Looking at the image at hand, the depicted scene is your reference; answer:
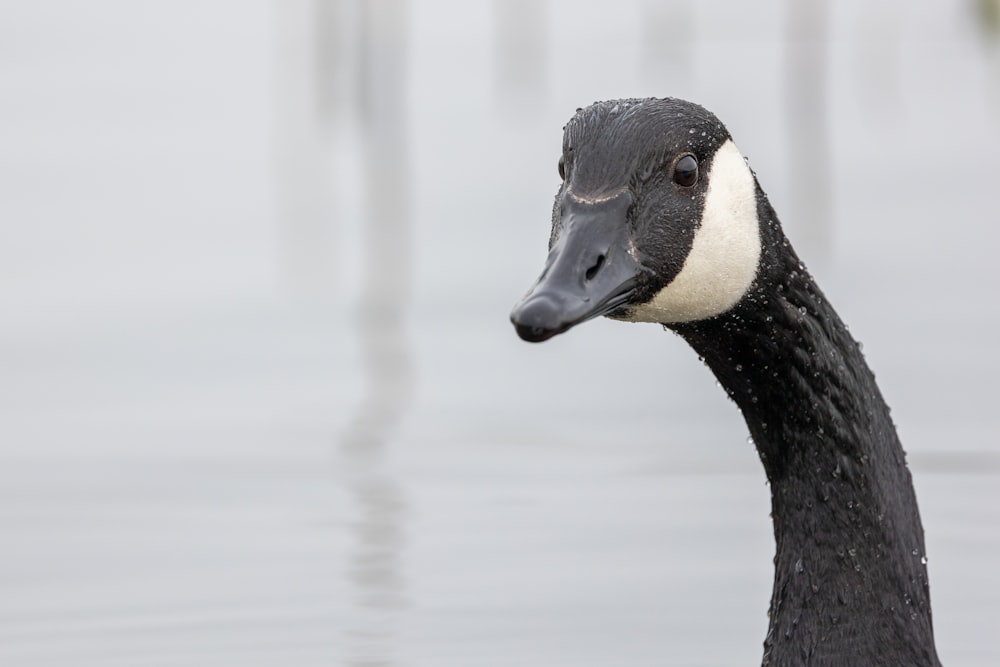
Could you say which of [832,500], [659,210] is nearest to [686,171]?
[659,210]

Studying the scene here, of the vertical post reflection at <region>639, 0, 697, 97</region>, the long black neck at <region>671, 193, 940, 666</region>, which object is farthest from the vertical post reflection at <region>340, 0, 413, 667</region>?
the vertical post reflection at <region>639, 0, 697, 97</region>

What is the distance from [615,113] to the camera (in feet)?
18.9

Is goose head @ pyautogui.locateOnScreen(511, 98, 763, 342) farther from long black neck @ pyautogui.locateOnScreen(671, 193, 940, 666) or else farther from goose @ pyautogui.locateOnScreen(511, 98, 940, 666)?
long black neck @ pyautogui.locateOnScreen(671, 193, 940, 666)

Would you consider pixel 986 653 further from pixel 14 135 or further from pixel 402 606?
pixel 14 135

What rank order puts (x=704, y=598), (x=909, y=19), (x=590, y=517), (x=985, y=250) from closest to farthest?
(x=704, y=598) → (x=590, y=517) → (x=985, y=250) → (x=909, y=19)

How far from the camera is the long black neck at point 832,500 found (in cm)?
619

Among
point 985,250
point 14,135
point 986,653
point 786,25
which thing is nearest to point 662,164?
point 986,653

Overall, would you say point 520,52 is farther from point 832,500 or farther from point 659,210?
point 659,210

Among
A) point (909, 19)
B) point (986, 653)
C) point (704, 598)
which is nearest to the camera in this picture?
point (986, 653)

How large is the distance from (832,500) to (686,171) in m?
1.26

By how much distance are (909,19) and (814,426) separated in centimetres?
1329

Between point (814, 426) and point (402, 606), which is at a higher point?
point (814, 426)

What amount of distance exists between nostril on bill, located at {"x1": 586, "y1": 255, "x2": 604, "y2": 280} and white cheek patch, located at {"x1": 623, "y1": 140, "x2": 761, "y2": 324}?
0.93ft

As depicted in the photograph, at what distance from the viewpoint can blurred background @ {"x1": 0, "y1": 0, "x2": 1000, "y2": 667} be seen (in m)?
8.33
